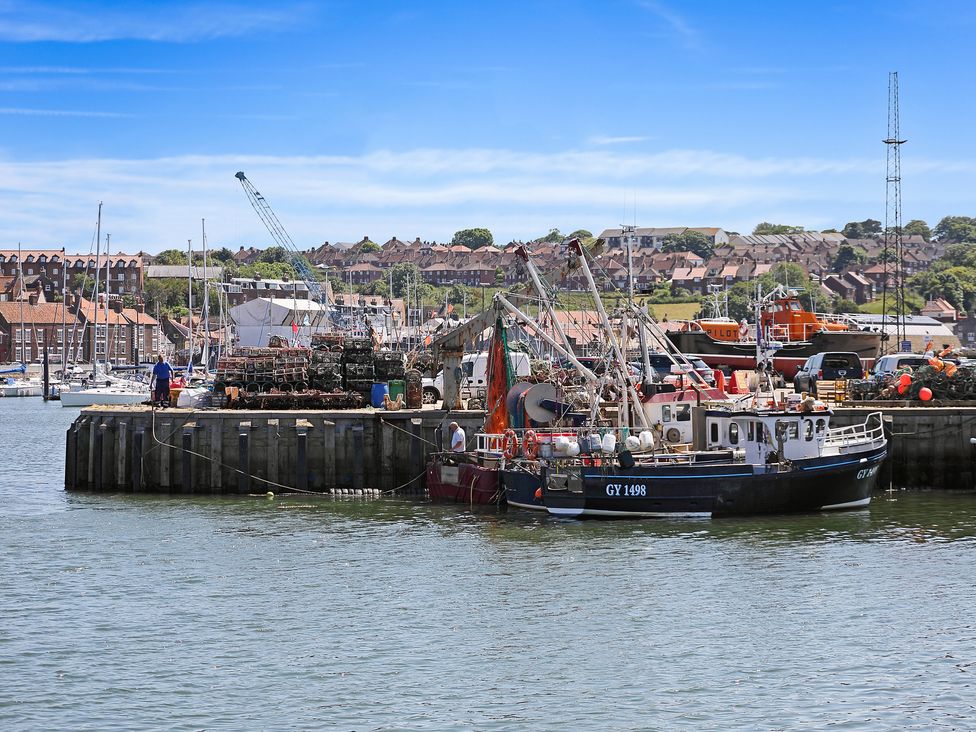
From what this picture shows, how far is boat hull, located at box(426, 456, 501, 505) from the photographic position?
37688mm

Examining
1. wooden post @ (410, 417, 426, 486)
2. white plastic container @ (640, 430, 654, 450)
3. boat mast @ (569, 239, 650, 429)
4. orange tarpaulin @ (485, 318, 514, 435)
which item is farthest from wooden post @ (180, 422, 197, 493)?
white plastic container @ (640, 430, 654, 450)

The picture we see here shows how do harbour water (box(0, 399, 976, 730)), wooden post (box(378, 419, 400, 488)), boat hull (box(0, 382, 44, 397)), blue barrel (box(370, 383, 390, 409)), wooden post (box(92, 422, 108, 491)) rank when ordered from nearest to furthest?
harbour water (box(0, 399, 976, 730)) → wooden post (box(378, 419, 400, 488)) → wooden post (box(92, 422, 108, 491)) → blue barrel (box(370, 383, 390, 409)) → boat hull (box(0, 382, 44, 397))

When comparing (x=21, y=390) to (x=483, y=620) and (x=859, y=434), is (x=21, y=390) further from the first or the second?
(x=483, y=620)

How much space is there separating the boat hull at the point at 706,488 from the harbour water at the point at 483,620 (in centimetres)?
51

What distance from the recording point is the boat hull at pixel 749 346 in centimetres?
5884

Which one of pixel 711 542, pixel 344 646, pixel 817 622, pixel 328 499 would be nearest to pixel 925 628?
pixel 817 622

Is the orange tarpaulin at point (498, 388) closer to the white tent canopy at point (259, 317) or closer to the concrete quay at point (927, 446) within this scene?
the concrete quay at point (927, 446)

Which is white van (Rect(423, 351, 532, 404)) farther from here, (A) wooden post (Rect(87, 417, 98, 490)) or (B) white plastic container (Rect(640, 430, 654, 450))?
(B) white plastic container (Rect(640, 430, 654, 450))

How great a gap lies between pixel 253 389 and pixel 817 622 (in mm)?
23709

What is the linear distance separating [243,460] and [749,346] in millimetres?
26036

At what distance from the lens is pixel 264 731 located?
20016mm

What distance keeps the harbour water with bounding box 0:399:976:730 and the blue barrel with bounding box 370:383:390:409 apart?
5965mm

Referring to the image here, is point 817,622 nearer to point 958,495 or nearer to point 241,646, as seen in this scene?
point 241,646

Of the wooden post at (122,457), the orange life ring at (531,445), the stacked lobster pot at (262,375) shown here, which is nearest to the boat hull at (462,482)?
the orange life ring at (531,445)
